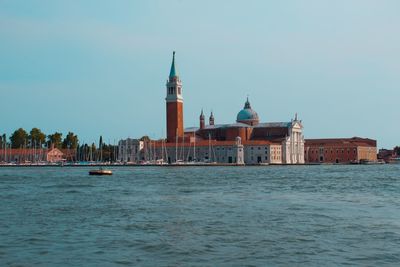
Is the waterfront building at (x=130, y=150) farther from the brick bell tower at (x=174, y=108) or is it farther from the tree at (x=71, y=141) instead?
the tree at (x=71, y=141)

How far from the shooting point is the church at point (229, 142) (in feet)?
306

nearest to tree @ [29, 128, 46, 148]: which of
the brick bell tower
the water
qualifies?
the brick bell tower

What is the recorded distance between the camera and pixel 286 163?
9462cm

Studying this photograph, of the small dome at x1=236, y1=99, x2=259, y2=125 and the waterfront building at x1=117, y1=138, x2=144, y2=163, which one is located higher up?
the small dome at x1=236, y1=99, x2=259, y2=125

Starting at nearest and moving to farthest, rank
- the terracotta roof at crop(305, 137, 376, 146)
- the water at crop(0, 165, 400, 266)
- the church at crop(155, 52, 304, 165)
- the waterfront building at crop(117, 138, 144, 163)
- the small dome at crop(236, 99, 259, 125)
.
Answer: the water at crop(0, 165, 400, 266), the church at crop(155, 52, 304, 165), the waterfront building at crop(117, 138, 144, 163), the small dome at crop(236, 99, 259, 125), the terracotta roof at crop(305, 137, 376, 146)

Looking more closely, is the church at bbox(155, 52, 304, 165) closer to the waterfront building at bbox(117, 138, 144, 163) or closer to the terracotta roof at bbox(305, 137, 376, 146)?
the waterfront building at bbox(117, 138, 144, 163)

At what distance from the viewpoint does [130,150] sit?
98.7 metres

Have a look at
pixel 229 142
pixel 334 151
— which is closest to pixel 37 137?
pixel 229 142

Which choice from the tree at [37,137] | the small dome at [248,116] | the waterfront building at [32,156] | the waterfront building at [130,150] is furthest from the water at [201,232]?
the tree at [37,137]

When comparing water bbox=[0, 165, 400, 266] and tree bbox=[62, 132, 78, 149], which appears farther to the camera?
tree bbox=[62, 132, 78, 149]

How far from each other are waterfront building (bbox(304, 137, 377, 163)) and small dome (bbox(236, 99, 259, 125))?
389 inches

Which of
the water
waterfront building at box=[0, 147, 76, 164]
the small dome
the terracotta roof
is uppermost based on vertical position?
the small dome

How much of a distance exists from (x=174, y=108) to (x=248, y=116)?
46.1 ft

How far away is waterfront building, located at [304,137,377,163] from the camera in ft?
341
